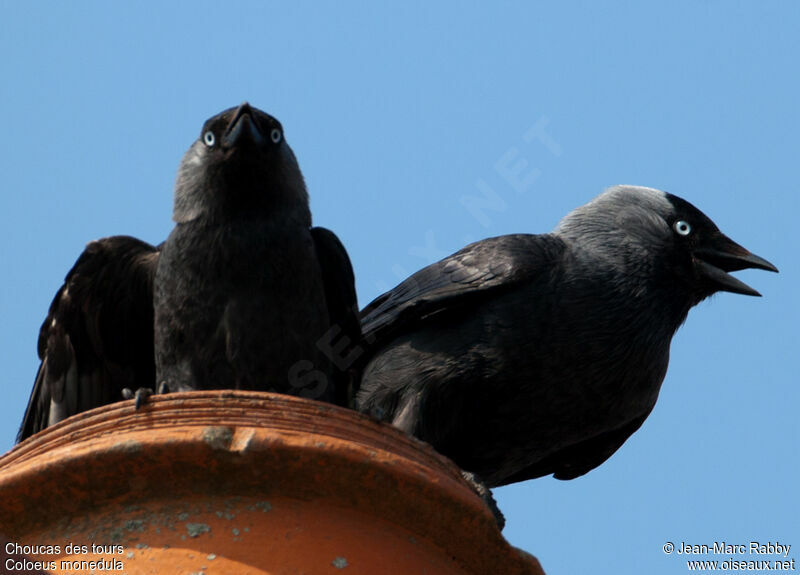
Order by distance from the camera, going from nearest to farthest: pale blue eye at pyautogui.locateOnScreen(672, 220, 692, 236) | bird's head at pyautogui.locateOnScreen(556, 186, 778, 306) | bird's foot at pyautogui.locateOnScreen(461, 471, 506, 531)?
bird's foot at pyautogui.locateOnScreen(461, 471, 506, 531) → bird's head at pyautogui.locateOnScreen(556, 186, 778, 306) → pale blue eye at pyautogui.locateOnScreen(672, 220, 692, 236)

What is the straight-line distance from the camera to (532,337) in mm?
7762

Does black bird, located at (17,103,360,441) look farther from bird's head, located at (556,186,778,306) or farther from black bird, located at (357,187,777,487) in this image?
bird's head, located at (556,186,778,306)

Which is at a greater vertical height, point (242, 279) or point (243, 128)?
point (243, 128)

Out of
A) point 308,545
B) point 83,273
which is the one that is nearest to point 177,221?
point 83,273

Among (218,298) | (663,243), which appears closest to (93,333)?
(218,298)

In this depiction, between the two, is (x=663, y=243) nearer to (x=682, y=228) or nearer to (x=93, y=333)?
(x=682, y=228)

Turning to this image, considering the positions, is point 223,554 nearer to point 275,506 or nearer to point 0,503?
point 275,506

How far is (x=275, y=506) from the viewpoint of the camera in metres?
4.68

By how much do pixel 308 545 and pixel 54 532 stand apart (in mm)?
980

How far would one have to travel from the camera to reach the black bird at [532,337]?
7707 millimetres

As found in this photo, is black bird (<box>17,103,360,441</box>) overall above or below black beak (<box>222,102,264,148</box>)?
below

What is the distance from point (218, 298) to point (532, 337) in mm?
2035

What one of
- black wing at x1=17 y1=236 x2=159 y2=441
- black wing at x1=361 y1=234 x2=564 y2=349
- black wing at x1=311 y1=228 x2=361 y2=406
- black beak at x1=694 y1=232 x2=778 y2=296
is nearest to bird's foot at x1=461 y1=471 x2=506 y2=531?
black wing at x1=311 y1=228 x2=361 y2=406

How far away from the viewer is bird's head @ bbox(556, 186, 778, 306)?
8422 millimetres
